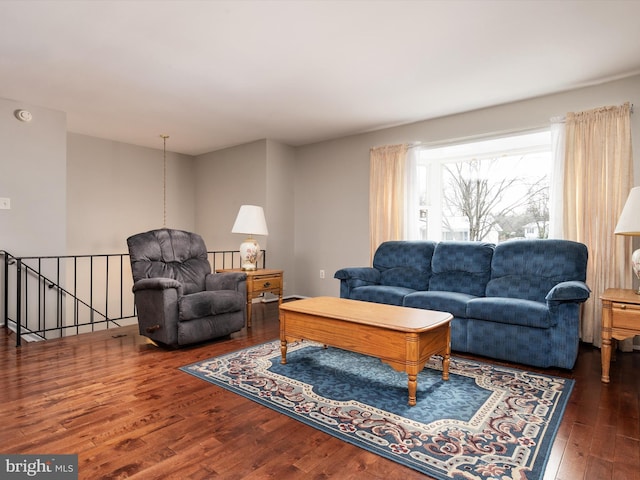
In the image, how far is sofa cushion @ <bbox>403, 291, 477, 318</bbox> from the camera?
10.7 feet

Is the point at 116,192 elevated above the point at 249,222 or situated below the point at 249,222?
above

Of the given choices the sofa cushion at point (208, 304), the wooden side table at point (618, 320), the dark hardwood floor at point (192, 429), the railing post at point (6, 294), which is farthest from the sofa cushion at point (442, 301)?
the railing post at point (6, 294)

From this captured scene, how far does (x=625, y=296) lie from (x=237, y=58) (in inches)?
133

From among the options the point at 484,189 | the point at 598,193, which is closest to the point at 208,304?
the point at 484,189

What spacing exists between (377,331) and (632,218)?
2065 millimetres

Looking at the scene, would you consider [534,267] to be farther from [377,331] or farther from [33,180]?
[33,180]

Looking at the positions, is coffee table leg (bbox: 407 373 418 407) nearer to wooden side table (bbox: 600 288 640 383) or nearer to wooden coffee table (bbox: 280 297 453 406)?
Answer: wooden coffee table (bbox: 280 297 453 406)

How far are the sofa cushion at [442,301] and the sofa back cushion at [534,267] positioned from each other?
1.17ft

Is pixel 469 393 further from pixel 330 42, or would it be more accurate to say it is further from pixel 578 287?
pixel 330 42

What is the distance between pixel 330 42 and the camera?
283cm

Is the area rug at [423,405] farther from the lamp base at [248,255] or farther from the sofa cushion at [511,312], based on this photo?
the lamp base at [248,255]

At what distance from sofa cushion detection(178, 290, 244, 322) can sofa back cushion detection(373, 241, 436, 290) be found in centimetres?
161

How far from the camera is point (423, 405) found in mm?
2223

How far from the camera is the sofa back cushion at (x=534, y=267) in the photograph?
324 centimetres
